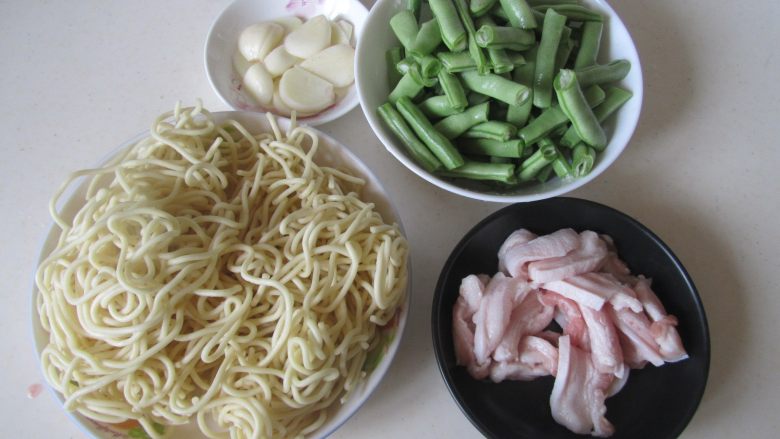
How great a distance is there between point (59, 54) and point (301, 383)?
1084 mm

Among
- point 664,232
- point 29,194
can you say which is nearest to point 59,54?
point 29,194

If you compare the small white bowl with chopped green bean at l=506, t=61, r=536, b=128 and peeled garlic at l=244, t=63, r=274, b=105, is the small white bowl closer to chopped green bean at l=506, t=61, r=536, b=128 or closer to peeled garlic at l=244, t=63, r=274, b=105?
peeled garlic at l=244, t=63, r=274, b=105

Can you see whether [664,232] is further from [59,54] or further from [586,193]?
[59,54]

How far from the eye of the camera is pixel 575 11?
116 centimetres

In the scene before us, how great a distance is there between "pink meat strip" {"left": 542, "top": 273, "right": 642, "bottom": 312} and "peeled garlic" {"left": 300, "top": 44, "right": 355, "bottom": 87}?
656 mm

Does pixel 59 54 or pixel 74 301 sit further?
pixel 59 54

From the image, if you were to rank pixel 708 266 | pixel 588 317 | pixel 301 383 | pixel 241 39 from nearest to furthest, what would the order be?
1. pixel 301 383
2. pixel 588 317
3. pixel 708 266
4. pixel 241 39

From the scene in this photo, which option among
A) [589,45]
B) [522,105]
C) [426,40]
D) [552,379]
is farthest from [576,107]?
[552,379]

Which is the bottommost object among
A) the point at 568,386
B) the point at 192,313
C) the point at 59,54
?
the point at 568,386

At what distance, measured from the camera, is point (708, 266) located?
1.20m

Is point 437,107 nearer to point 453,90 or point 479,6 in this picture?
point 453,90

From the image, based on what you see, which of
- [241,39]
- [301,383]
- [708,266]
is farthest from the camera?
[241,39]

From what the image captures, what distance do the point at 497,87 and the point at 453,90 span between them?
87mm

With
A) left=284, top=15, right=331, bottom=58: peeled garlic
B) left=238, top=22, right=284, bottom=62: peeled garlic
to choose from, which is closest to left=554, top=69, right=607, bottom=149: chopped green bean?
left=284, top=15, right=331, bottom=58: peeled garlic
